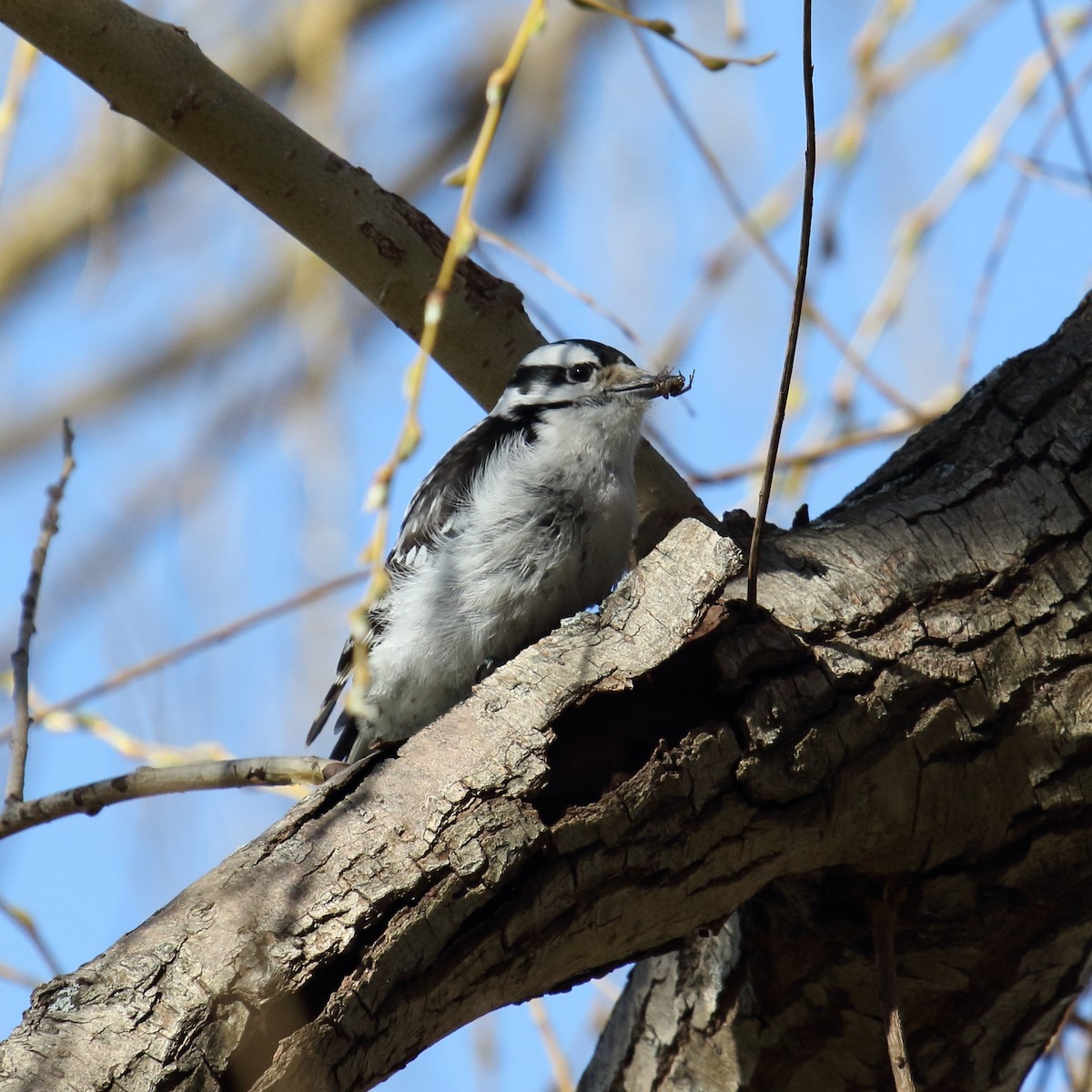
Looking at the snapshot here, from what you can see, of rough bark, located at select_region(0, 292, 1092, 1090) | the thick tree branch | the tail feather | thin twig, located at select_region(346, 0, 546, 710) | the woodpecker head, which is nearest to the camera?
thin twig, located at select_region(346, 0, 546, 710)

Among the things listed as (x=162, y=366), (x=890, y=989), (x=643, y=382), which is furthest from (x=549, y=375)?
(x=890, y=989)

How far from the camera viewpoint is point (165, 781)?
293 cm

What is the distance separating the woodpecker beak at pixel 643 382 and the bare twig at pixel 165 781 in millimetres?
1861

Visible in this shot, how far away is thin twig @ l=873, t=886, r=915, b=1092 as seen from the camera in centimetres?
260

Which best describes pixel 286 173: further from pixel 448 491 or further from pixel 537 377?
pixel 537 377

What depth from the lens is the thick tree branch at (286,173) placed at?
3.03 m

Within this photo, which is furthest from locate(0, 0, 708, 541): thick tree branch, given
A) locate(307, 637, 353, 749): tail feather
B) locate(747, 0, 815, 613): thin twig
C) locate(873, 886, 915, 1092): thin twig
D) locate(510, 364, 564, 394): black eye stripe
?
locate(873, 886, 915, 1092): thin twig

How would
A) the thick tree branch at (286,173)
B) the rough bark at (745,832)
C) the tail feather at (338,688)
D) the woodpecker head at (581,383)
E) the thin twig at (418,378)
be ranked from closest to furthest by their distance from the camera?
1. the thin twig at (418,378)
2. the rough bark at (745,832)
3. the thick tree branch at (286,173)
4. the tail feather at (338,688)
5. the woodpecker head at (581,383)

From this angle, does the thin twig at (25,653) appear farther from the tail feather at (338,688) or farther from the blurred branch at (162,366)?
the blurred branch at (162,366)

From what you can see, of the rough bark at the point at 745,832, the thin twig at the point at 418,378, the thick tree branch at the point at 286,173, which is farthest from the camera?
the thick tree branch at the point at 286,173

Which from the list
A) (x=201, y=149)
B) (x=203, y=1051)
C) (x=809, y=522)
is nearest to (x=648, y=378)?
(x=809, y=522)

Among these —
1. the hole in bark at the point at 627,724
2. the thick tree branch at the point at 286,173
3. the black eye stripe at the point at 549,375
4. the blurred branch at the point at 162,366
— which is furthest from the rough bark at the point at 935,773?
the blurred branch at the point at 162,366

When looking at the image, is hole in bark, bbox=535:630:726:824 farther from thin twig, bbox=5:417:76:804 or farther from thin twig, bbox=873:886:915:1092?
thin twig, bbox=5:417:76:804

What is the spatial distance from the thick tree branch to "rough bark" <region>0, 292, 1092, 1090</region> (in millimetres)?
1088
